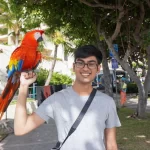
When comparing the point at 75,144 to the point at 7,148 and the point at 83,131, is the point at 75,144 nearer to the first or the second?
the point at 83,131

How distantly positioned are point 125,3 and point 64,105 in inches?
272

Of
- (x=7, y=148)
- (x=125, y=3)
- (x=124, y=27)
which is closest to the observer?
(x=7, y=148)

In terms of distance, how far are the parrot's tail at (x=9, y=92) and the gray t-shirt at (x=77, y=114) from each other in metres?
0.73

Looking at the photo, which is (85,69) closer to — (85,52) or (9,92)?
(85,52)

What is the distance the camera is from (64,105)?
2.05m

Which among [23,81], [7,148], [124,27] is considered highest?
[124,27]

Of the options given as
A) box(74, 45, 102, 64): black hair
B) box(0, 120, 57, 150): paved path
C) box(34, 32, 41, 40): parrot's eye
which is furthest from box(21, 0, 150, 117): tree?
box(74, 45, 102, 64): black hair

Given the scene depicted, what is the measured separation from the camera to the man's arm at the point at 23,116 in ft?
6.54

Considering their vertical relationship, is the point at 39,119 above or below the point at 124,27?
below

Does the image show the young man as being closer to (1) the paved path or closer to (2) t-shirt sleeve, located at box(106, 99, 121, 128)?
(2) t-shirt sleeve, located at box(106, 99, 121, 128)

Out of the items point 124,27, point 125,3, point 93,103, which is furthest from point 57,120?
point 124,27

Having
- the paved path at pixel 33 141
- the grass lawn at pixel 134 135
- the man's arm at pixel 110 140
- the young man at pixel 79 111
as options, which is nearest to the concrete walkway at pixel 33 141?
the paved path at pixel 33 141

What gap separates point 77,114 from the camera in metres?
2.01

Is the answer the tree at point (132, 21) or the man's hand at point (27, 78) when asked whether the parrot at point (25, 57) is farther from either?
the tree at point (132, 21)
